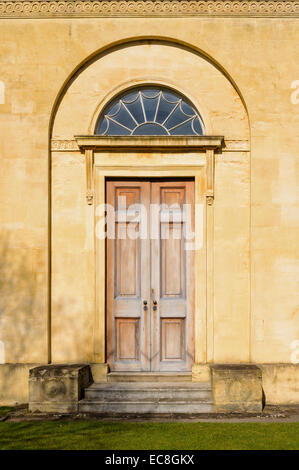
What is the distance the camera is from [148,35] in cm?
853

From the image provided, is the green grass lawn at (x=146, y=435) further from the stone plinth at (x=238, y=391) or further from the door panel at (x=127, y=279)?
the door panel at (x=127, y=279)

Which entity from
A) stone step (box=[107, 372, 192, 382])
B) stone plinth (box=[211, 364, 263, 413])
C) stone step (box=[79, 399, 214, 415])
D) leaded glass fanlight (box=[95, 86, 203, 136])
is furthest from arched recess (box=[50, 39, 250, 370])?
stone step (box=[79, 399, 214, 415])

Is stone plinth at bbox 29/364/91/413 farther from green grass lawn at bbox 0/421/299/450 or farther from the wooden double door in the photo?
the wooden double door

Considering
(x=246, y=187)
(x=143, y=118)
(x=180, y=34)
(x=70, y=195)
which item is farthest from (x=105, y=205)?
(x=180, y=34)

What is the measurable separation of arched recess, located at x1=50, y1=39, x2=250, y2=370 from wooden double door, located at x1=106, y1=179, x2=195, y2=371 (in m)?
0.33

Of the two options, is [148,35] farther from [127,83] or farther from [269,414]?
[269,414]

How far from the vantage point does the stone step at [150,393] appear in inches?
307

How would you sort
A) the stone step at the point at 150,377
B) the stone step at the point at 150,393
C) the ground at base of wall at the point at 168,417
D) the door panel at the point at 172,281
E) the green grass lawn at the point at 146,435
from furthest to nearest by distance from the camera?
the door panel at the point at 172,281
the stone step at the point at 150,377
the stone step at the point at 150,393
the ground at base of wall at the point at 168,417
the green grass lawn at the point at 146,435

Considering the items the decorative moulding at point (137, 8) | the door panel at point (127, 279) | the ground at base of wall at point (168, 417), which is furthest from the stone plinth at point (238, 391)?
the decorative moulding at point (137, 8)

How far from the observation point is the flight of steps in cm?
764

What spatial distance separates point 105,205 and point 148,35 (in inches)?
107

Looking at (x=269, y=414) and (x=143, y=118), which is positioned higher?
(x=143, y=118)

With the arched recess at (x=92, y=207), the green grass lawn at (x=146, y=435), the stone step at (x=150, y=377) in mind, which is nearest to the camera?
the green grass lawn at (x=146, y=435)

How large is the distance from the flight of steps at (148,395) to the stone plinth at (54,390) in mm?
195
